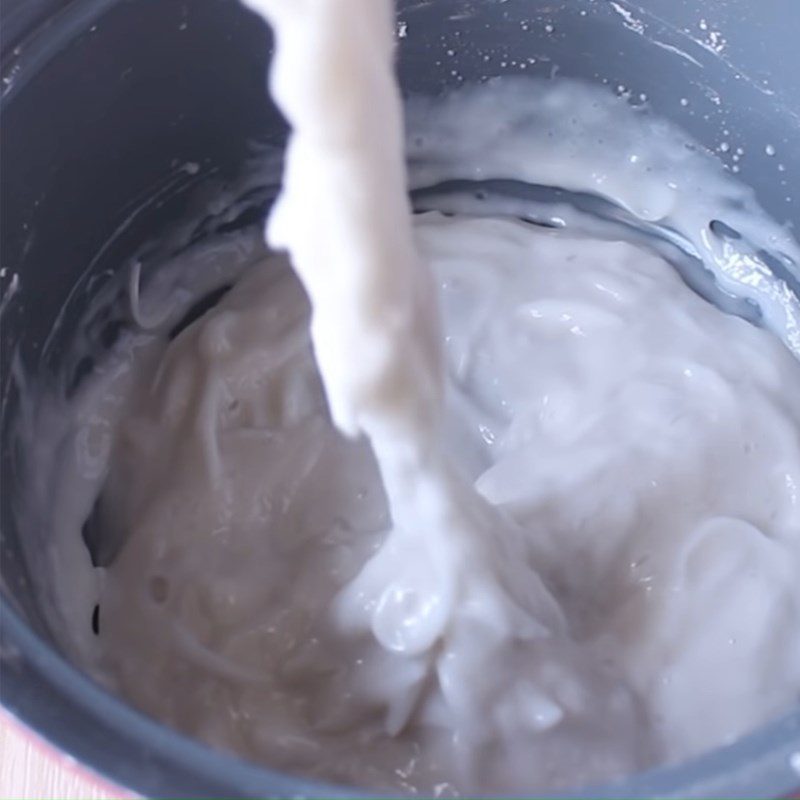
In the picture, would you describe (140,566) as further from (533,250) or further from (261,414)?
(533,250)

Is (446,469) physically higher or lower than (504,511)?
higher

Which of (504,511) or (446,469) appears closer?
(446,469)

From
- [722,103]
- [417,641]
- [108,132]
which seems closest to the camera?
[417,641]

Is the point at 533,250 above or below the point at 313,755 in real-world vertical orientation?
above

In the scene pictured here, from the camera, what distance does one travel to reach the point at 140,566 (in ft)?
3.19

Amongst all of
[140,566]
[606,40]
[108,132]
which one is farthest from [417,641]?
[606,40]

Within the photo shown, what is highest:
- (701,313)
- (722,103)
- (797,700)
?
(722,103)

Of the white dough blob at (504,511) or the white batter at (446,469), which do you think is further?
the white dough blob at (504,511)

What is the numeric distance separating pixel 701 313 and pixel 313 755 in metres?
0.53

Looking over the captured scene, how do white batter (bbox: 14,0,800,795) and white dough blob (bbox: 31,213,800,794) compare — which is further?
white dough blob (bbox: 31,213,800,794)

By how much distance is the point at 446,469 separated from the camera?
0.86 m

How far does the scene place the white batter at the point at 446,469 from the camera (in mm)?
752

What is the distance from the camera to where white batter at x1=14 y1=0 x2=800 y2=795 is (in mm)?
752

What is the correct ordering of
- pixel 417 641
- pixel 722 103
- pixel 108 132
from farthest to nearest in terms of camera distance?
1. pixel 722 103
2. pixel 108 132
3. pixel 417 641
